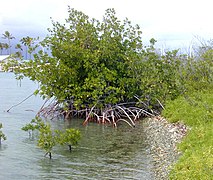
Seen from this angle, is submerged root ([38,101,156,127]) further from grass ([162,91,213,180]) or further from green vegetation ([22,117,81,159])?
green vegetation ([22,117,81,159])

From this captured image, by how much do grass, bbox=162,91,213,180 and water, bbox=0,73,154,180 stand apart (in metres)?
Result: 1.14

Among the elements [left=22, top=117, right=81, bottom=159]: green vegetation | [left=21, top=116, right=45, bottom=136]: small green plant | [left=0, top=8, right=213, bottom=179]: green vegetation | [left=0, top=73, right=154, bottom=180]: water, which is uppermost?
[left=0, top=8, right=213, bottom=179]: green vegetation

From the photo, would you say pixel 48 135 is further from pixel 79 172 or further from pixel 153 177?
pixel 153 177

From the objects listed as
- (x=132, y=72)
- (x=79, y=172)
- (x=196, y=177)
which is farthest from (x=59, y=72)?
(x=196, y=177)

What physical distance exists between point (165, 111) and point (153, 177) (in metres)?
8.73

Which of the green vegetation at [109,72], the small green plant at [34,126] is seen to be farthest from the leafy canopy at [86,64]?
the small green plant at [34,126]

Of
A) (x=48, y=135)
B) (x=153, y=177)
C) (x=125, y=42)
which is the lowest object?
(x=153, y=177)

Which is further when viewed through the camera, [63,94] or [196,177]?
[63,94]

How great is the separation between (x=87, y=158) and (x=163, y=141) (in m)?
3.18

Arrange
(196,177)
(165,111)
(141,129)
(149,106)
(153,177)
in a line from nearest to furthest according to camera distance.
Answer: (196,177)
(153,177)
(141,129)
(165,111)
(149,106)

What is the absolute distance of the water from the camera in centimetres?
1083

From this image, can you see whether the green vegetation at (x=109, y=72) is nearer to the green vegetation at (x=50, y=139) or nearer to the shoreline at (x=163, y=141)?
the shoreline at (x=163, y=141)

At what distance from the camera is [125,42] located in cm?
2106

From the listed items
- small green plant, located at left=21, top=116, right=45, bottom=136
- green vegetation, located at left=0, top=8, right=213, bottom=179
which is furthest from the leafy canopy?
small green plant, located at left=21, top=116, right=45, bottom=136
